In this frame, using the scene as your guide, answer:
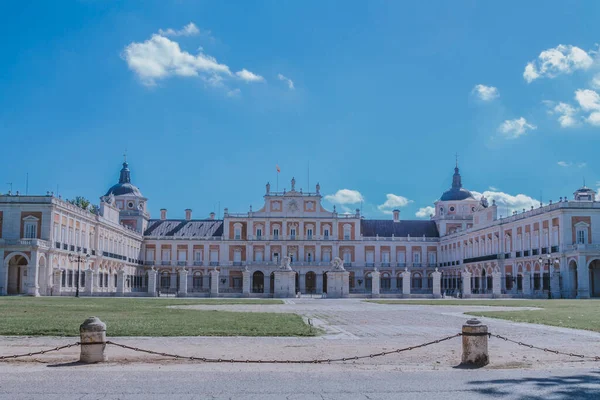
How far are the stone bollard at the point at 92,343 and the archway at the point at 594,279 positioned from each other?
51.0 m

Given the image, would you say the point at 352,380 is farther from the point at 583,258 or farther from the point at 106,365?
the point at 583,258

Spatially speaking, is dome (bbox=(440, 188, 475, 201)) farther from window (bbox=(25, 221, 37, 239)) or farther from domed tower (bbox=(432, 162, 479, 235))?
window (bbox=(25, 221, 37, 239))

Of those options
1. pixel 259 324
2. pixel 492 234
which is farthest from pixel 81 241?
pixel 259 324

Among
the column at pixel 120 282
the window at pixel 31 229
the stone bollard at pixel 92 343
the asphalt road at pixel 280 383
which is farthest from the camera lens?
the column at pixel 120 282

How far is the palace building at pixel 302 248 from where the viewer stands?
53906mm

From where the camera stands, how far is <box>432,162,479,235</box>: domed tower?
285ft

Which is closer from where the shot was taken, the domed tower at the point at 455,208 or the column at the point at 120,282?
the column at the point at 120,282

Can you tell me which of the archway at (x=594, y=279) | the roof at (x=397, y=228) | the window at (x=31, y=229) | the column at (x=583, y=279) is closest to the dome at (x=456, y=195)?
the roof at (x=397, y=228)

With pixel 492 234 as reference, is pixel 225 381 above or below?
below

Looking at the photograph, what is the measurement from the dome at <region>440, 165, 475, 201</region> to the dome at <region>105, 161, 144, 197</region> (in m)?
38.7

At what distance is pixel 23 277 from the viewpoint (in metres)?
54.2

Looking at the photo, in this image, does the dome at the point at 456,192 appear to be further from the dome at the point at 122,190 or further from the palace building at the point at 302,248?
the dome at the point at 122,190

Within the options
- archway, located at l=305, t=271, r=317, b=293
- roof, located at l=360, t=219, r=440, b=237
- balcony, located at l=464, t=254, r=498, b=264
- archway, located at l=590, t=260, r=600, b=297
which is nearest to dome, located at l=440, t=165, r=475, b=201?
roof, located at l=360, t=219, r=440, b=237

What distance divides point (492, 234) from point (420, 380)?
6300 cm
